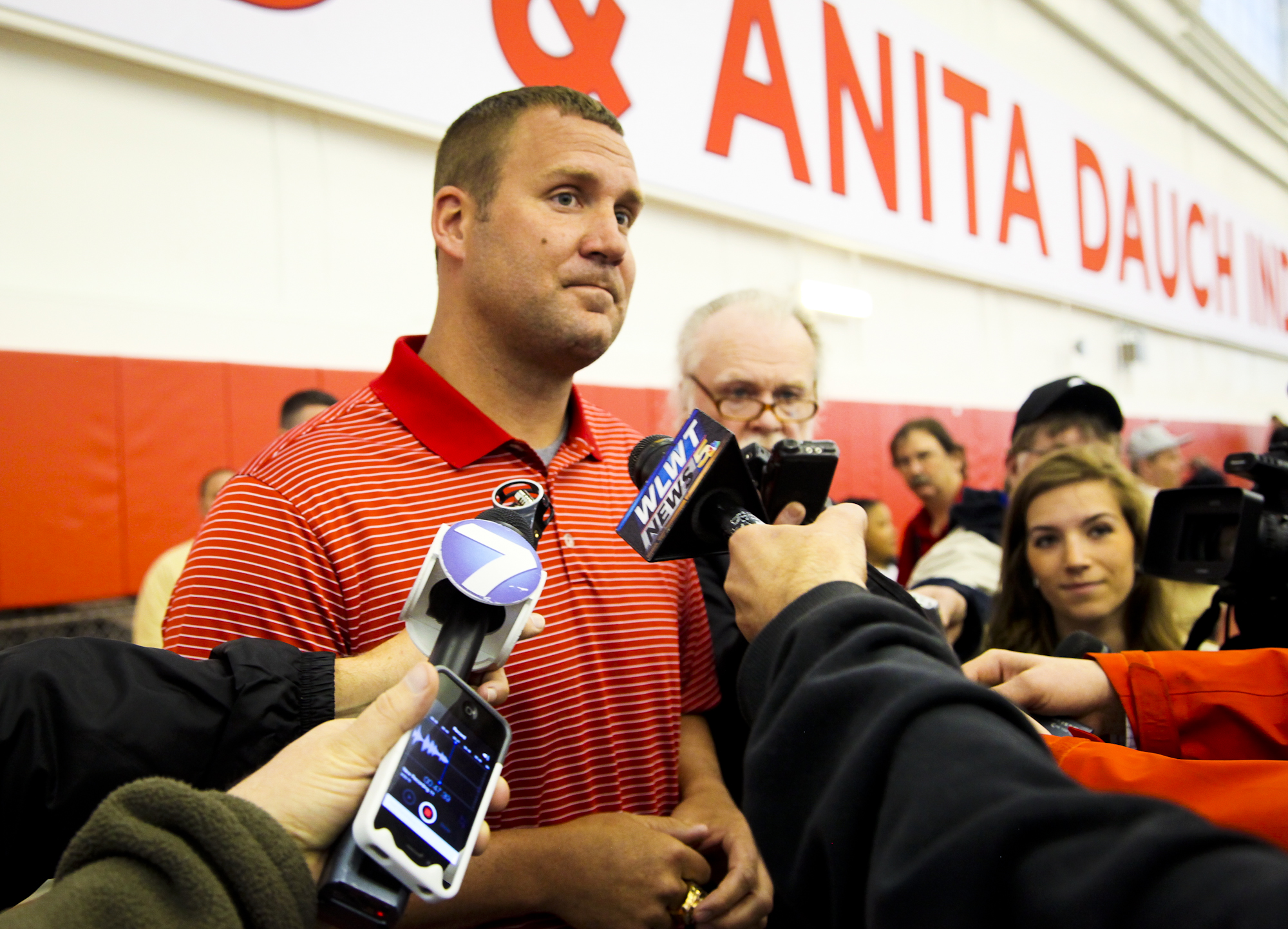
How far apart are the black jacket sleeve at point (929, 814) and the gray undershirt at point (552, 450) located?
666mm

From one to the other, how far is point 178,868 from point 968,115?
712cm

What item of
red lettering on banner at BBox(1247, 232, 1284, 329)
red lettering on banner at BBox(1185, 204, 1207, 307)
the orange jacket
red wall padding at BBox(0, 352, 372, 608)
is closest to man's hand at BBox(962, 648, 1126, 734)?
the orange jacket

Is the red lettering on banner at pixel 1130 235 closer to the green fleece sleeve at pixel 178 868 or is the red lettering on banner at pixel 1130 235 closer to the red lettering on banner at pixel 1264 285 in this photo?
the red lettering on banner at pixel 1264 285

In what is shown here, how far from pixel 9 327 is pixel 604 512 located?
235cm

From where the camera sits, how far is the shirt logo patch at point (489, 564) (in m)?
0.67

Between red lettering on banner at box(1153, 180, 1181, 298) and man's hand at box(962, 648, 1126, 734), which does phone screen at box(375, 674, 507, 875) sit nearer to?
man's hand at box(962, 648, 1126, 734)

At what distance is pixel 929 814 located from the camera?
507 millimetres

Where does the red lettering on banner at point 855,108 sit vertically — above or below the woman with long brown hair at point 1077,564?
above

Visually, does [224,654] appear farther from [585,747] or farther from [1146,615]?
[1146,615]

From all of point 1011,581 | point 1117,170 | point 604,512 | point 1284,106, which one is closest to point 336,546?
point 604,512

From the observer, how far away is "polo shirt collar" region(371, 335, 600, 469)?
1205 mm

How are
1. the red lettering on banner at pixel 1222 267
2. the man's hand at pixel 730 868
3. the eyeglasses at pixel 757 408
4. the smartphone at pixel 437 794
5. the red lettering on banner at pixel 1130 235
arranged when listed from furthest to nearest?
the red lettering on banner at pixel 1222 267 < the red lettering on banner at pixel 1130 235 < the eyeglasses at pixel 757 408 < the man's hand at pixel 730 868 < the smartphone at pixel 437 794

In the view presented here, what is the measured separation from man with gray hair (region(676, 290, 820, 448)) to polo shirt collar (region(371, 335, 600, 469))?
0.81 meters

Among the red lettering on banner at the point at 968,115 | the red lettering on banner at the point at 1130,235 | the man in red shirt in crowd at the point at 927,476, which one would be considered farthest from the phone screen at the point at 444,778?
the red lettering on banner at the point at 1130,235
